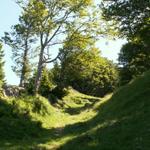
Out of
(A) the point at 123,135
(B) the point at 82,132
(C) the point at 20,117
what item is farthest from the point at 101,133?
(C) the point at 20,117

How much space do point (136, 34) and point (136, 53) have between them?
31.7 meters

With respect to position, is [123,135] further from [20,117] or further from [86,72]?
[86,72]

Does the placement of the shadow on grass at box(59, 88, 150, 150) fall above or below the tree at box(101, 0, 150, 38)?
below

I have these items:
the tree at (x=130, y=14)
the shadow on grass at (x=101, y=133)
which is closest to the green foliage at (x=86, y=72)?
the tree at (x=130, y=14)

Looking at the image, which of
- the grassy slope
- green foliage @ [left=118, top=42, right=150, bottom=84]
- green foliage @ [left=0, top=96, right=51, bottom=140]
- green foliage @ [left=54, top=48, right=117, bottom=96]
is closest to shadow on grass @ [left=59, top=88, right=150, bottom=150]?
the grassy slope

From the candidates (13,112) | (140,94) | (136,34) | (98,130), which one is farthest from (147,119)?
(136,34)

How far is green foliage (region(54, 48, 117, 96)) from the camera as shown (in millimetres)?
52281

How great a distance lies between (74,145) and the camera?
805 inches

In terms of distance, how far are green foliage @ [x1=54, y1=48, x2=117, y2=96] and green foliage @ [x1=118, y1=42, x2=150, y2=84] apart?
3.75 metres

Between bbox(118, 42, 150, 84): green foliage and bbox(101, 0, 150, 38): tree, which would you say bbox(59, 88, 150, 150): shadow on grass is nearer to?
bbox(101, 0, 150, 38): tree

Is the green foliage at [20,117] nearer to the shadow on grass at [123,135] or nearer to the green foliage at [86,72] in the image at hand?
the shadow on grass at [123,135]

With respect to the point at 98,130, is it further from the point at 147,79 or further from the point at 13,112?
the point at 147,79

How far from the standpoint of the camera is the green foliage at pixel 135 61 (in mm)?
65125

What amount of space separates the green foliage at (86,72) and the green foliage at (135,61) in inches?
148
